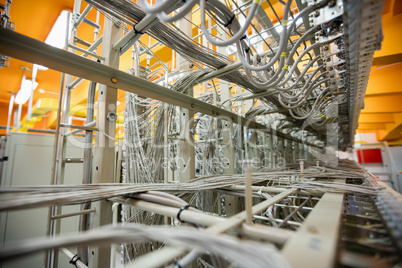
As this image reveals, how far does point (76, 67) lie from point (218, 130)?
4.96 feet

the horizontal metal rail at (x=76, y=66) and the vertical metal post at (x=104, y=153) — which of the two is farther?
the vertical metal post at (x=104, y=153)

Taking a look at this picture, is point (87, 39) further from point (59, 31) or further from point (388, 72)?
point (388, 72)

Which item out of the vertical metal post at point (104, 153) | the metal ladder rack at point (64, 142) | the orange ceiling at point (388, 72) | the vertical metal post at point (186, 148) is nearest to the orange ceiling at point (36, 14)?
the metal ladder rack at point (64, 142)

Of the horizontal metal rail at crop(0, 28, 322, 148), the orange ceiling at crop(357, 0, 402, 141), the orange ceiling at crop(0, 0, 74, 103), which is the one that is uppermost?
the orange ceiling at crop(0, 0, 74, 103)

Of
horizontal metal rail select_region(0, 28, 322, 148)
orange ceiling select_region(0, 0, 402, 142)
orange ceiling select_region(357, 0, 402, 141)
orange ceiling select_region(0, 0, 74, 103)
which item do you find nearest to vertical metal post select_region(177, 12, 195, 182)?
horizontal metal rail select_region(0, 28, 322, 148)

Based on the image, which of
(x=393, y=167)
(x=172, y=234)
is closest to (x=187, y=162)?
(x=172, y=234)

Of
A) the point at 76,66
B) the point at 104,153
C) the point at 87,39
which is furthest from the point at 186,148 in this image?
the point at 87,39

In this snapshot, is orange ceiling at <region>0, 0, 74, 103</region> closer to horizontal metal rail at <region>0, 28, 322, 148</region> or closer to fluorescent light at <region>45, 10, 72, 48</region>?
fluorescent light at <region>45, 10, 72, 48</region>

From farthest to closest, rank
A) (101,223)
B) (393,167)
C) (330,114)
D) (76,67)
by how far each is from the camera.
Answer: (393,167), (330,114), (101,223), (76,67)

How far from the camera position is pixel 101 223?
0.99 meters

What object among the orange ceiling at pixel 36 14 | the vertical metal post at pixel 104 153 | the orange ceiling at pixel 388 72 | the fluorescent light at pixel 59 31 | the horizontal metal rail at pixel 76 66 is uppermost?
the orange ceiling at pixel 36 14

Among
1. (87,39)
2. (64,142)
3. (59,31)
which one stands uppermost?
(87,39)

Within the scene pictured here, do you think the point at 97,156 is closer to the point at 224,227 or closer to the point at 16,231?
the point at 224,227

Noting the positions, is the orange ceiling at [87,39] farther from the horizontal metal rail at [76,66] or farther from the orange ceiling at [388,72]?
the horizontal metal rail at [76,66]
